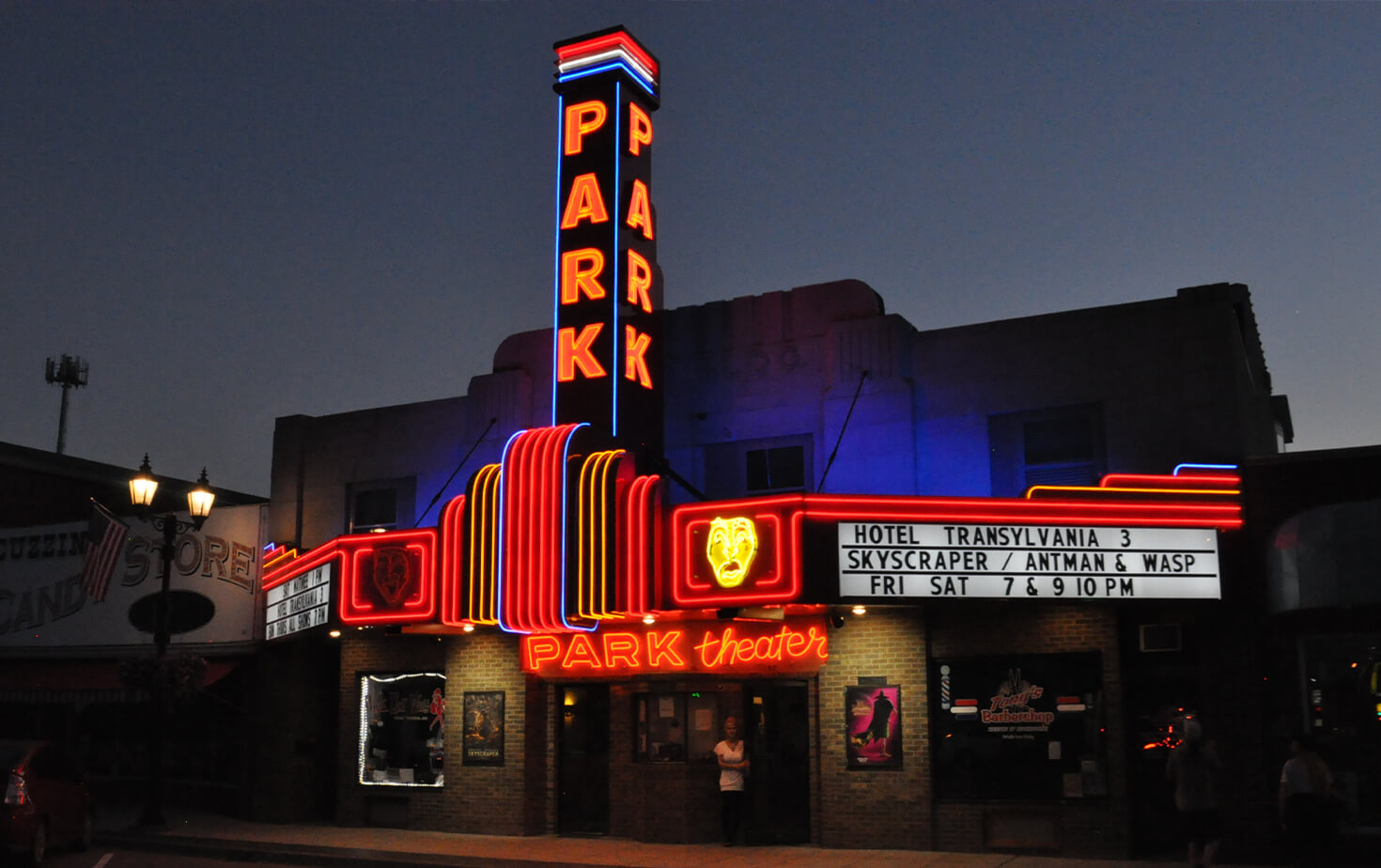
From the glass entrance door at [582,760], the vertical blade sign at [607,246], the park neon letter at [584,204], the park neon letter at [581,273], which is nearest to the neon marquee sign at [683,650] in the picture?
the glass entrance door at [582,760]

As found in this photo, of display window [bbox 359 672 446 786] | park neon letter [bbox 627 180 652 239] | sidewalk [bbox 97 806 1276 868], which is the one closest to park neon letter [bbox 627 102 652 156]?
park neon letter [bbox 627 180 652 239]

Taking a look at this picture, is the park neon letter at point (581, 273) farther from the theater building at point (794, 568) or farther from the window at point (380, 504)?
the window at point (380, 504)

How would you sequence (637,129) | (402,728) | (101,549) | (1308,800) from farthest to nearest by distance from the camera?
(101,549) < (402,728) < (637,129) < (1308,800)

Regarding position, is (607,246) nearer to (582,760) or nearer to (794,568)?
(794,568)

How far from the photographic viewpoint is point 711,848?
57.1 ft

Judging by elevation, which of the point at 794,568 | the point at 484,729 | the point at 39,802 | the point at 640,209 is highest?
the point at 640,209

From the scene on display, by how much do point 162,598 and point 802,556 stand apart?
1133cm

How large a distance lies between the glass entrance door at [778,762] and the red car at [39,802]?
29.3 feet

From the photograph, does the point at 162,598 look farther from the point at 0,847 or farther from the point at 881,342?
the point at 881,342

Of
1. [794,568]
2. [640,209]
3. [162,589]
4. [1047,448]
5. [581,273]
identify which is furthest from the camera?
[162,589]

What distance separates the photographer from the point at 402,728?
2141 centimetres

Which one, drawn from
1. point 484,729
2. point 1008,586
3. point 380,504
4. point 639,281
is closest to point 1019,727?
point 1008,586

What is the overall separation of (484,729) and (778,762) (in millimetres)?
4910

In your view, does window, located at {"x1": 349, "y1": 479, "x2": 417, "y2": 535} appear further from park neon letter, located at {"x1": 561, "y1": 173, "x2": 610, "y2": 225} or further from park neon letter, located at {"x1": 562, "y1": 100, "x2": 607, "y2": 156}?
park neon letter, located at {"x1": 562, "y1": 100, "x2": 607, "y2": 156}
